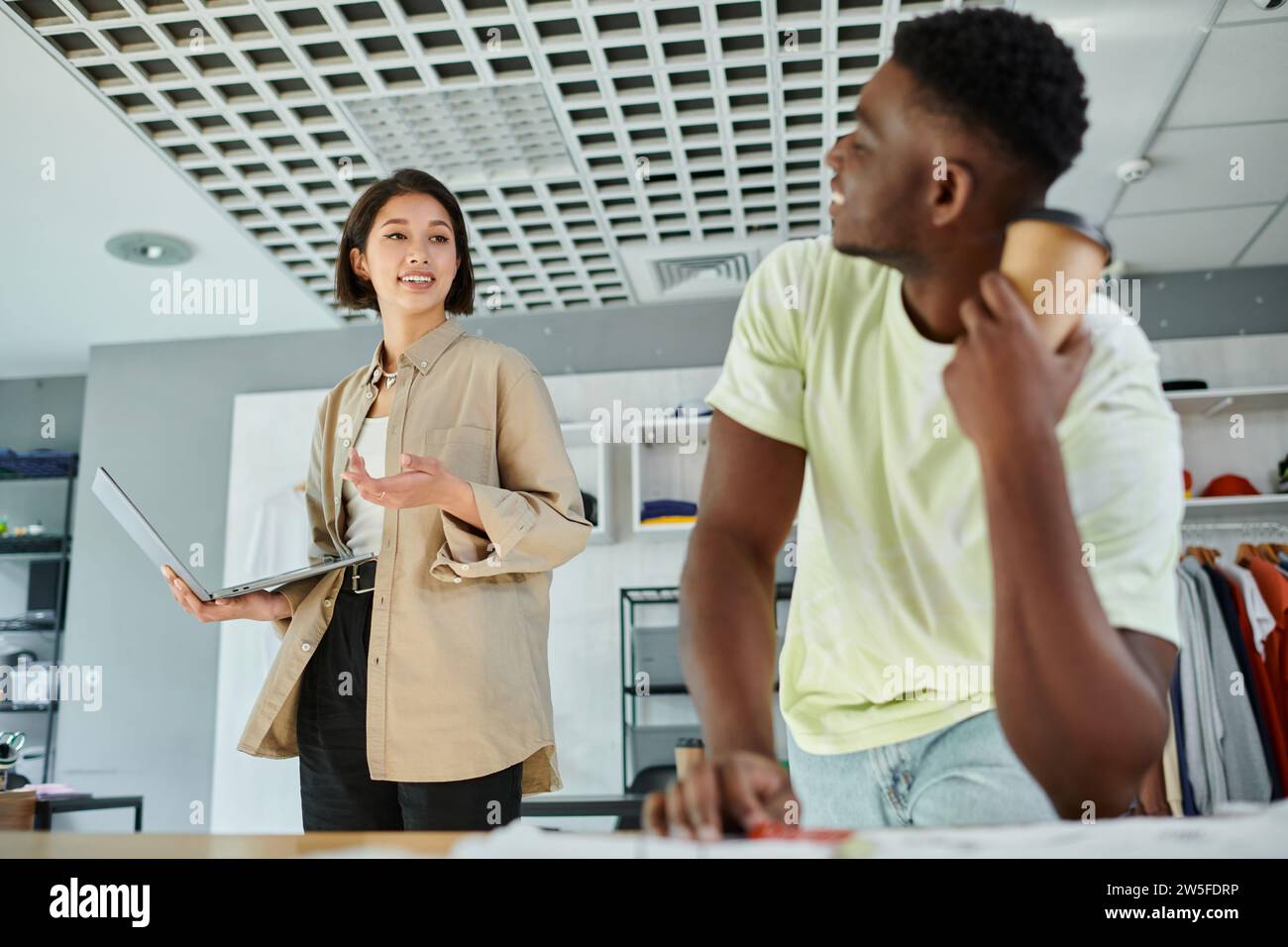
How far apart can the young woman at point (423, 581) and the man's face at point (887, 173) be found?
513mm

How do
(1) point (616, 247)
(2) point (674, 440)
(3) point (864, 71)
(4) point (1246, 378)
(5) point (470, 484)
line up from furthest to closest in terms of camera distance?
(2) point (674, 440)
(1) point (616, 247)
(4) point (1246, 378)
(3) point (864, 71)
(5) point (470, 484)

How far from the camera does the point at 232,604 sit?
1232 millimetres

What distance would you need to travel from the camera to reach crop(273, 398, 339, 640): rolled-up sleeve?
129 cm

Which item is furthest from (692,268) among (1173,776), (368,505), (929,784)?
(929,784)

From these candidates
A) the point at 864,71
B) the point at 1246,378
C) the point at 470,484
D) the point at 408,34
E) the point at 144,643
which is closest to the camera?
the point at 470,484

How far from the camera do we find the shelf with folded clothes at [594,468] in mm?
3291

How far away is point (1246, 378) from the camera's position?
2758 millimetres

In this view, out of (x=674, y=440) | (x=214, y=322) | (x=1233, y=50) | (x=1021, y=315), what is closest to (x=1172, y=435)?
(x=1021, y=315)

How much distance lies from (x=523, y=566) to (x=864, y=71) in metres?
1.72

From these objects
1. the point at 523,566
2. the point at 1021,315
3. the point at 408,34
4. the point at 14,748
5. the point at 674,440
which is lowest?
the point at 14,748

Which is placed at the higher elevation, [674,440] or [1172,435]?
[674,440]

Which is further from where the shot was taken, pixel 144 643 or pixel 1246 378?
pixel 144 643

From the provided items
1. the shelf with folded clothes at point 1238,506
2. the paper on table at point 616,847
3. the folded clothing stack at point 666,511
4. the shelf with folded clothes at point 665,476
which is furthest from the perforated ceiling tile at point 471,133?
the paper on table at point 616,847

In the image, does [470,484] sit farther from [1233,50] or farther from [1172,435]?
[1233,50]
